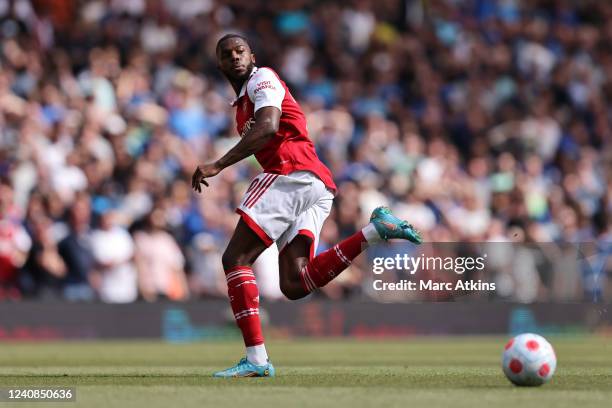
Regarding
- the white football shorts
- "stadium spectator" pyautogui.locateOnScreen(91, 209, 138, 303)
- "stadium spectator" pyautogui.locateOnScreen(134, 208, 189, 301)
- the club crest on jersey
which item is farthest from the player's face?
"stadium spectator" pyautogui.locateOnScreen(134, 208, 189, 301)

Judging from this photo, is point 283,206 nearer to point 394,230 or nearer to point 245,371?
point 394,230

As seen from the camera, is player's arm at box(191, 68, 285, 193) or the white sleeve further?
the white sleeve

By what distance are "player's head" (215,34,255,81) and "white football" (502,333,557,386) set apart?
2.94m

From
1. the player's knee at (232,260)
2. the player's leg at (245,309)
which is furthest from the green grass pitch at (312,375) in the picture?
the player's knee at (232,260)

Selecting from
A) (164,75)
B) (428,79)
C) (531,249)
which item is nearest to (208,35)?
(164,75)

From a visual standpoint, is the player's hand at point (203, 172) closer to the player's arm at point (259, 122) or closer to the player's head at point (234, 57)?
the player's arm at point (259, 122)

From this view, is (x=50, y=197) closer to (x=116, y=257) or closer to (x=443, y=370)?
(x=116, y=257)

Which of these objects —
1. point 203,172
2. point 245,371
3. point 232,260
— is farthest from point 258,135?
point 245,371

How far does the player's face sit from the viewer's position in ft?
33.3

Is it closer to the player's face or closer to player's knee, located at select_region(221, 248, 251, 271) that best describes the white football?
player's knee, located at select_region(221, 248, 251, 271)

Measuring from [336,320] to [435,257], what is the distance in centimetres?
462

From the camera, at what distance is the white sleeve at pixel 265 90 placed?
9.98 metres

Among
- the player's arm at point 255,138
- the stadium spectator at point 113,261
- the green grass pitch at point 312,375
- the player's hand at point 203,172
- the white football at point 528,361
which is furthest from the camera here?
the stadium spectator at point 113,261

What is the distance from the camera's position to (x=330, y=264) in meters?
10.2
